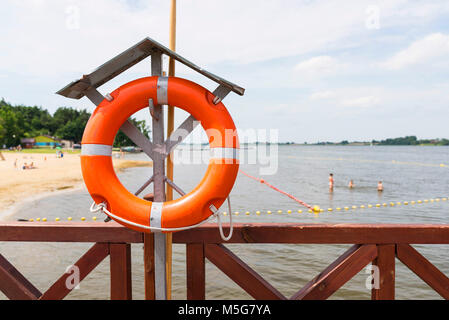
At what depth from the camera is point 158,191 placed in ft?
5.35

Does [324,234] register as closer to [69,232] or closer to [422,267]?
[422,267]

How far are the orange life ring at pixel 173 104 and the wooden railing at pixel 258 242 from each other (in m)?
0.17

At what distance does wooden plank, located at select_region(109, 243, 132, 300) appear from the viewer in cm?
169

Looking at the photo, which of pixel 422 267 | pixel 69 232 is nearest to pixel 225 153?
pixel 69 232

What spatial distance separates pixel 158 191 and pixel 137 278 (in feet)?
13.5

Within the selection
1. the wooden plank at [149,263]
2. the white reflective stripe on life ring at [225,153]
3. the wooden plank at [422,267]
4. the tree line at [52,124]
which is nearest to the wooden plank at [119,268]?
the wooden plank at [149,263]

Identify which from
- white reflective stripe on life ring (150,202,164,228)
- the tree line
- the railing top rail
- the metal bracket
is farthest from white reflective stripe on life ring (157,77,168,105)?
the tree line

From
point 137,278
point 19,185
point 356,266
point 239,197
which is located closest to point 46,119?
point 19,185

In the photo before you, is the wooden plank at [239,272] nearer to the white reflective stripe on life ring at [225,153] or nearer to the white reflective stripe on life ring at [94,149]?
the white reflective stripe on life ring at [225,153]

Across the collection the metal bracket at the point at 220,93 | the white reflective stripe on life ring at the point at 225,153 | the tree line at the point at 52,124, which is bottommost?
the white reflective stripe on life ring at the point at 225,153

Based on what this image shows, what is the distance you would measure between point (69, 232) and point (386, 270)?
167 centimetres

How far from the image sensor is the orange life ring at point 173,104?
5.15 feet

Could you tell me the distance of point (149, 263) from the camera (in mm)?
1668
